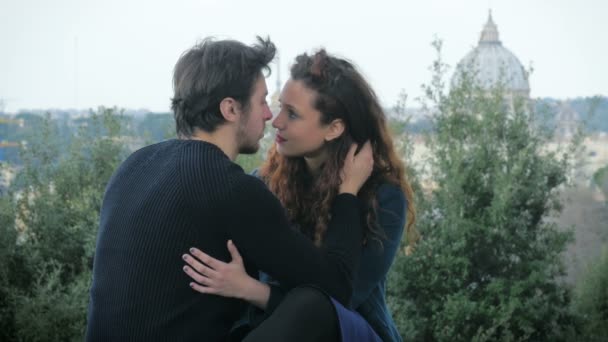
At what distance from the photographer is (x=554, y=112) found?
4.67 metres

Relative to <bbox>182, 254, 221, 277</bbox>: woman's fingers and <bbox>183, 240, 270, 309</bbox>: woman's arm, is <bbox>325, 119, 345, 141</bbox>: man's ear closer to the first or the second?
<bbox>183, 240, 270, 309</bbox>: woman's arm

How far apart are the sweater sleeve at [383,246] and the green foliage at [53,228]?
177cm

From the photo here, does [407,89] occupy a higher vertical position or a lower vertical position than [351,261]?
higher

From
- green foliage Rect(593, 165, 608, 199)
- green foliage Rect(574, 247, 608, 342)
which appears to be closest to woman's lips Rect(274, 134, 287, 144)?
green foliage Rect(574, 247, 608, 342)

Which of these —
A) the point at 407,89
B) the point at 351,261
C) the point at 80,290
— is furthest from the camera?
the point at 407,89

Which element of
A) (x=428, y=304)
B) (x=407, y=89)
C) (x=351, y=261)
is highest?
(x=407, y=89)

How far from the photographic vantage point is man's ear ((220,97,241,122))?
1982mm

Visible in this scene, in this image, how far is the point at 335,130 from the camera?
8.07 feet

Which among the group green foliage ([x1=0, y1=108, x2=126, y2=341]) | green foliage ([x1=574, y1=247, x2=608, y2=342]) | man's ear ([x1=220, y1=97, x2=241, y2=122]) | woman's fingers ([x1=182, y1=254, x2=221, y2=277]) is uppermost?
man's ear ([x1=220, y1=97, x2=241, y2=122])

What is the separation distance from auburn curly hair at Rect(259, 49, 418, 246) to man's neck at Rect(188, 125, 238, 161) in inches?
18.6

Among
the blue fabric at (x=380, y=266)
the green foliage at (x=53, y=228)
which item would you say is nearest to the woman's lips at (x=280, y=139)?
the blue fabric at (x=380, y=266)

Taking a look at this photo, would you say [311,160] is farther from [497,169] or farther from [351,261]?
[497,169]

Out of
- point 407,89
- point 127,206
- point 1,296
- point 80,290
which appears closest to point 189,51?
point 127,206

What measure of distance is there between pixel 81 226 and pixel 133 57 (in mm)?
2058
